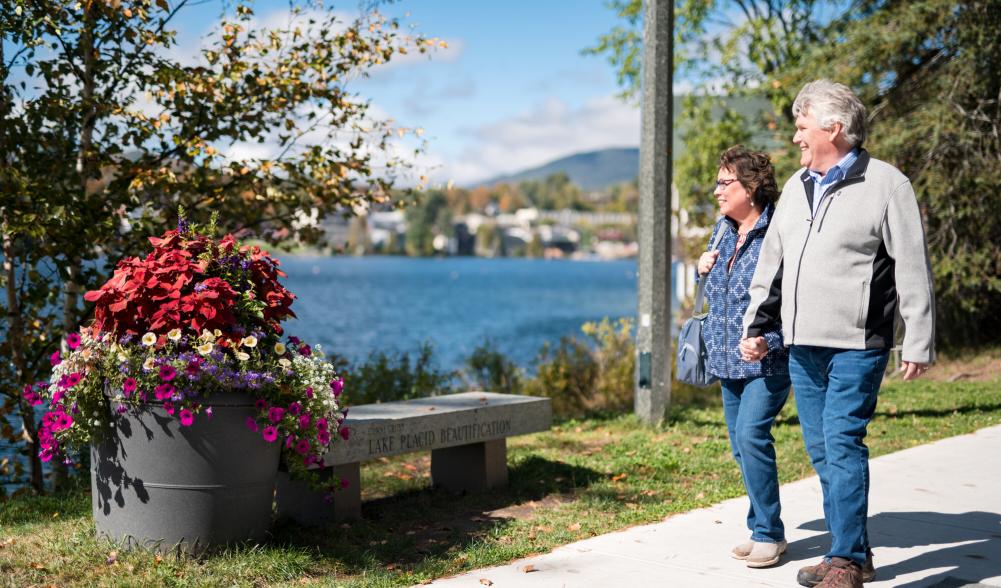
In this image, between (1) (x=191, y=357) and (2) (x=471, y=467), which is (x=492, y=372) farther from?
(1) (x=191, y=357)

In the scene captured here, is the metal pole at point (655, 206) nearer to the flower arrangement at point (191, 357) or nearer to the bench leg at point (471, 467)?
the bench leg at point (471, 467)

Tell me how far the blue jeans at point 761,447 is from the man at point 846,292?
0.25 meters

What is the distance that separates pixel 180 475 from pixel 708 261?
2.76 metres

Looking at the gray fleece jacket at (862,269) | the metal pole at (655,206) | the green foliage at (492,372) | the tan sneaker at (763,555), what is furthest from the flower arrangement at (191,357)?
the green foliage at (492,372)

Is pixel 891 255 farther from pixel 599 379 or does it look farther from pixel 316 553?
pixel 599 379

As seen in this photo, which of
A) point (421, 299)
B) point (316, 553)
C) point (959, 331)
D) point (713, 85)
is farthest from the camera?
point (421, 299)

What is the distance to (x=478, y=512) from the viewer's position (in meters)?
6.42

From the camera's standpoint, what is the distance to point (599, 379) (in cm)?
1288

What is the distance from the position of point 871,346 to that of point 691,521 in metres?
2.00

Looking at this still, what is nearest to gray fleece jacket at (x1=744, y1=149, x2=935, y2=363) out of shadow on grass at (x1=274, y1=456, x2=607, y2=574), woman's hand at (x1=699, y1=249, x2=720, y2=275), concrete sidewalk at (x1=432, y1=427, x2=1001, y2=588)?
woman's hand at (x1=699, y1=249, x2=720, y2=275)

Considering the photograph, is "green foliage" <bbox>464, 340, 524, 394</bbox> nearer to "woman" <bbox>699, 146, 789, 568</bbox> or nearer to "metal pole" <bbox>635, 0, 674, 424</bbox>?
"metal pole" <bbox>635, 0, 674, 424</bbox>

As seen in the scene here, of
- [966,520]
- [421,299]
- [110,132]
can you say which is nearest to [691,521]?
[966,520]

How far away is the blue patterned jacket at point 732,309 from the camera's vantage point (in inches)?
191

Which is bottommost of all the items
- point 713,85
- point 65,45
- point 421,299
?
point 421,299
